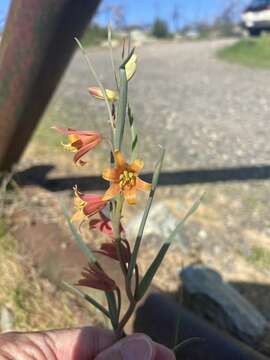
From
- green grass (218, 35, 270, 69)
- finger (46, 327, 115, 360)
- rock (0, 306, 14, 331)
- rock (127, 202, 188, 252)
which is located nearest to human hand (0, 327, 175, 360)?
finger (46, 327, 115, 360)

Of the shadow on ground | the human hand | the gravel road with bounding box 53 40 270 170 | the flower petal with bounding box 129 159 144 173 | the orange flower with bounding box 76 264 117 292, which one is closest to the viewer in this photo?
the flower petal with bounding box 129 159 144 173

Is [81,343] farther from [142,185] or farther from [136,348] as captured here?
[142,185]

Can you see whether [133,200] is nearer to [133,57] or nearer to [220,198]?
[133,57]

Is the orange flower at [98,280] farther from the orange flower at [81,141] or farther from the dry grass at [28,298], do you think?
the dry grass at [28,298]

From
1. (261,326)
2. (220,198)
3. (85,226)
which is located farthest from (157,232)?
(261,326)

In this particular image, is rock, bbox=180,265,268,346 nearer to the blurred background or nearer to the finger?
the blurred background

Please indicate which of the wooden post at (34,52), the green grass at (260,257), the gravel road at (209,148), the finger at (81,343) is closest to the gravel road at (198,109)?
the gravel road at (209,148)
